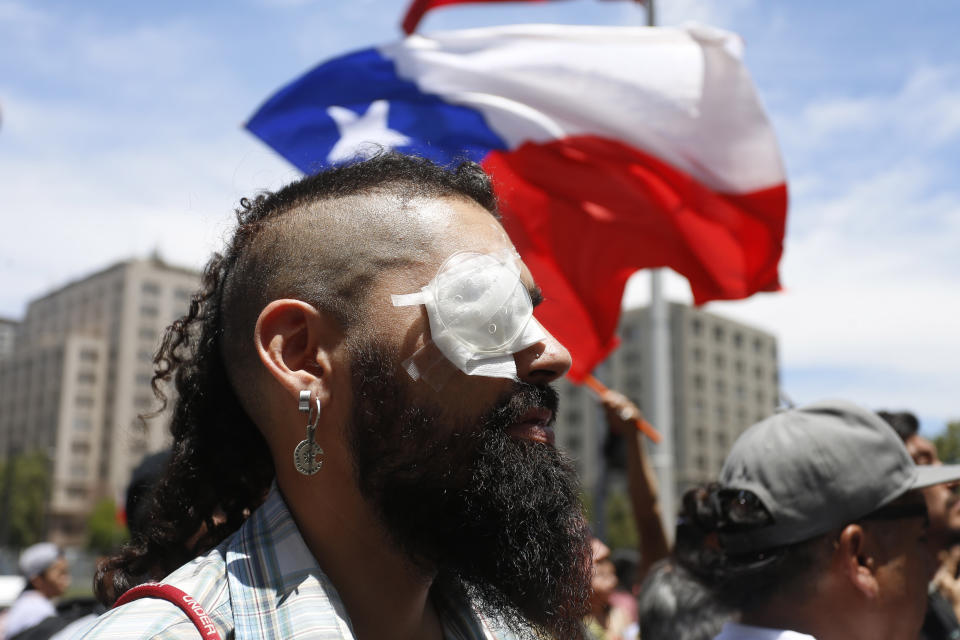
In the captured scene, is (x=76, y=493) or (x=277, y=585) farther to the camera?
(x=76, y=493)

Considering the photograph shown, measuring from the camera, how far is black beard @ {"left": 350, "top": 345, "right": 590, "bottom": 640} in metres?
1.81

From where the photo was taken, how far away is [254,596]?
1619 mm

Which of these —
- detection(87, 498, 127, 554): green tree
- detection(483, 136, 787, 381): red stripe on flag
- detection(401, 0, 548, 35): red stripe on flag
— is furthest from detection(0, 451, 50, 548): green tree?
detection(483, 136, 787, 381): red stripe on flag

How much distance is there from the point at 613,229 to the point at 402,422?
394 centimetres

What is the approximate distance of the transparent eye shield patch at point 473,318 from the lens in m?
1.84

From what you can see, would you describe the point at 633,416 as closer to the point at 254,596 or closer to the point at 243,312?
the point at 243,312

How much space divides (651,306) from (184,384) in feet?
25.1

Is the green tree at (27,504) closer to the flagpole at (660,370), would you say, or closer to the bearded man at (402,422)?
the flagpole at (660,370)

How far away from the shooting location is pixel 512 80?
559 cm

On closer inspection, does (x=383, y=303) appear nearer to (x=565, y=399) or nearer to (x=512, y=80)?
(x=512, y=80)

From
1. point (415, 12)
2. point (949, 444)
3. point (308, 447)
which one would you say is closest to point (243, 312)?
point (308, 447)

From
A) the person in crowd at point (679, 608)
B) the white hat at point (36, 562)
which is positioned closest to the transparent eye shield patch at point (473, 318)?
the person in crowd at point (679, 608)

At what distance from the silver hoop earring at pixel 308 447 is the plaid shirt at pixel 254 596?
0.10 metres

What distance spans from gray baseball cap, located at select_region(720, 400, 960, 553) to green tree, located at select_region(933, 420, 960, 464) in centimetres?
164
